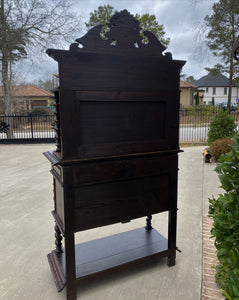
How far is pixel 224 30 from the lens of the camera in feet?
47.1

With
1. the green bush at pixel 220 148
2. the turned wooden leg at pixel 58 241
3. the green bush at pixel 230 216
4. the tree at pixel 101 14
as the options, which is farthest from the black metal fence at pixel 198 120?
the tree at pixel 101 14

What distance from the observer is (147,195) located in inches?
83.2

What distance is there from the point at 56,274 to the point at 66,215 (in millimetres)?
678

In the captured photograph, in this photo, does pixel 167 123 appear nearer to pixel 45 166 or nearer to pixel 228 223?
pixel 228 223

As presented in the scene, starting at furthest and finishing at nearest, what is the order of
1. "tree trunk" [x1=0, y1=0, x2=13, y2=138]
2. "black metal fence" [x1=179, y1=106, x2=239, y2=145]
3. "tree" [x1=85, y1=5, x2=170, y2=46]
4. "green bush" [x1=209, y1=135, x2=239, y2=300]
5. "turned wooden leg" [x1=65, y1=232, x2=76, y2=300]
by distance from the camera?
"tree" [x1=85, y1=5, x2=170, y2=46] < "tree trunk" [x1=0, y1=0, x2=13, y2=138] < "black metal fence" [x1=179, y1=106, x2=239, y2=145] < "turned wooden leg" [x1=65, y1=232, x2=76, y2=300] < "green bush" [x1=209, y1=135, x2=239, y2=300]

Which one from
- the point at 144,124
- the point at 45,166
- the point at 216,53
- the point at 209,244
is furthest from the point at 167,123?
the point at 216,53

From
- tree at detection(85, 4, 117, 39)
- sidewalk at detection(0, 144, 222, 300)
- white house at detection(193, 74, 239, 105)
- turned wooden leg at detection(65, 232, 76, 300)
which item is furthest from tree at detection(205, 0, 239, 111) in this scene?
white house at detection(193, 74, 239, 105)

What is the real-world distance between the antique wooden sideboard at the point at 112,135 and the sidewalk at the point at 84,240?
16 centimetres

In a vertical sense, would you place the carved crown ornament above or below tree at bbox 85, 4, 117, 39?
below

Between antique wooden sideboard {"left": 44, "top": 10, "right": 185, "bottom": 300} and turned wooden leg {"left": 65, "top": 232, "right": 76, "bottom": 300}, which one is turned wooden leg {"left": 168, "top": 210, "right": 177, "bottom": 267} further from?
turned wooden leg {"left": 65, "top": 232, "right": 76, "bottom": 300}

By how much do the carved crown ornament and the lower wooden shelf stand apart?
1713mm

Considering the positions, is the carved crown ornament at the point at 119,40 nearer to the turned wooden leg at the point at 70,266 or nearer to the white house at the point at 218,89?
the turned wooden leg at the point at 70,266

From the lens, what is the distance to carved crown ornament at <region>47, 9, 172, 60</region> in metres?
1.64

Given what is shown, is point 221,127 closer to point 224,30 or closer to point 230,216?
point 230,216
